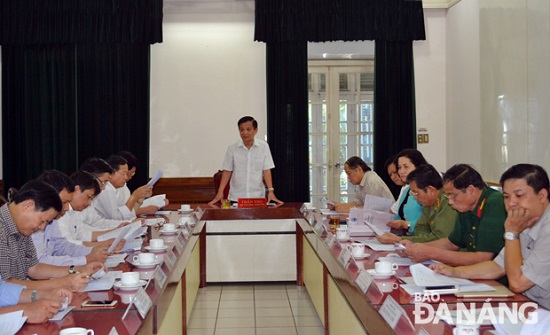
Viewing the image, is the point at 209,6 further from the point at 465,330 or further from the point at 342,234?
the point at 465,330

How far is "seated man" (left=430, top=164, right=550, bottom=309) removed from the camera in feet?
7.75

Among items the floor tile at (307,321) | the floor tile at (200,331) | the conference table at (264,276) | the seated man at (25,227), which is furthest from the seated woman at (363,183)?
the seated man at (25,227)

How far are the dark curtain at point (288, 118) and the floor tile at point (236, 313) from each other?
265 cm

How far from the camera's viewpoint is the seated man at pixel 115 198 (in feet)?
15.9

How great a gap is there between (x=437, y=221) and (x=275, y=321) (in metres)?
1.69

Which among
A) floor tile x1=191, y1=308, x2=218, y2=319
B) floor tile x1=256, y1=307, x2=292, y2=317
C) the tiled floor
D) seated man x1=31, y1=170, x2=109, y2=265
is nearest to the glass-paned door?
the tiled floor

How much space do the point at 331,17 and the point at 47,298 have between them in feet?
19.0

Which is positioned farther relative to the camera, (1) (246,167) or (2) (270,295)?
(1) (246,167)

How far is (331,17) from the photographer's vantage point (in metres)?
7.36

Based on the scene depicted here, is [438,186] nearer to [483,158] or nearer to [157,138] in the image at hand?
A: [483,158]

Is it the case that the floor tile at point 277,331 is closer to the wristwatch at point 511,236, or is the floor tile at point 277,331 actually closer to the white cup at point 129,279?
the white cup at point 129,279

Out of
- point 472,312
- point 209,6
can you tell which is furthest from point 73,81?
point 472,312

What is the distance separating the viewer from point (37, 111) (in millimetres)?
7477

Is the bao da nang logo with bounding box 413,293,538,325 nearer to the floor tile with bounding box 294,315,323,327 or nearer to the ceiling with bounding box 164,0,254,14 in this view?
the floor tile with bounding box 294,315,323,327
